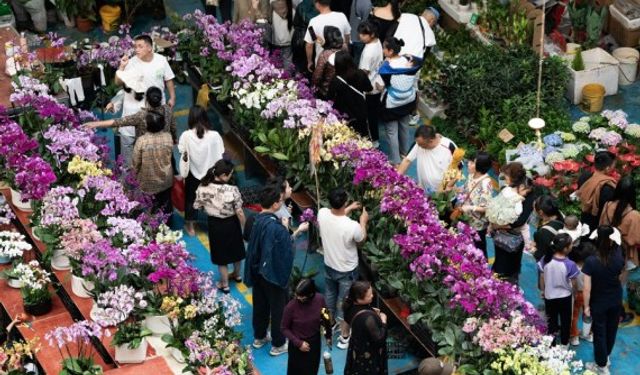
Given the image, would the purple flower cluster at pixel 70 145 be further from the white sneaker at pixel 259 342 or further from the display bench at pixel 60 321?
the white sneaker at pixel 259 342

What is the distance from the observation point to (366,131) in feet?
45.9

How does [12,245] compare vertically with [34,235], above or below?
above

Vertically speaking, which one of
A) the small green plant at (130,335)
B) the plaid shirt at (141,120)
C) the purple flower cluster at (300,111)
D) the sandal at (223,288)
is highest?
the purple flower cluster at (300,111)

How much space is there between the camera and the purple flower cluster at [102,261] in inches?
420

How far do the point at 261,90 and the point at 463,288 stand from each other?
4050 mm

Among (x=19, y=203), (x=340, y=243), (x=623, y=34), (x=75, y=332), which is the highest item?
(x=75, y=332)

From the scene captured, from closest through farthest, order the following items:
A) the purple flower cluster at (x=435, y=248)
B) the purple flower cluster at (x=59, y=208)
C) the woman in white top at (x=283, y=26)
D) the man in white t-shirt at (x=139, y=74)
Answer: the purple flower cluster at (x=435, y=248), the purple flower cluster at (x=59, y=208), the man in white t-shirt at (x=139, y=74), the woman in white top at (x=283, y=26)

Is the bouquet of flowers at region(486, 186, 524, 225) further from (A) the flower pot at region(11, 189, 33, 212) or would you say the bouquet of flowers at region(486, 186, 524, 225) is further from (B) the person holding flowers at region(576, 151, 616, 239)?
(A) the flower pot at region(11, 189, 33, 212)

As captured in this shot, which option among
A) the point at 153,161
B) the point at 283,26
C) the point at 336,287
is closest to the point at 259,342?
the point at 336,287

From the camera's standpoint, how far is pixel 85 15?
17750mm

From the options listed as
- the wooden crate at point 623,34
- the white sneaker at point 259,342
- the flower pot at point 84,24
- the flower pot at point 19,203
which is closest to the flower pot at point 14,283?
the flower pot at point 19,203

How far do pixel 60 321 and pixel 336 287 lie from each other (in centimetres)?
242

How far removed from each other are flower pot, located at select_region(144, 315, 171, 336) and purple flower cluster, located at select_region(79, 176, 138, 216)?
1.27 metres

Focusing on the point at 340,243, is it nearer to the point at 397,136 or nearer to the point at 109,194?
the point at 109,194
